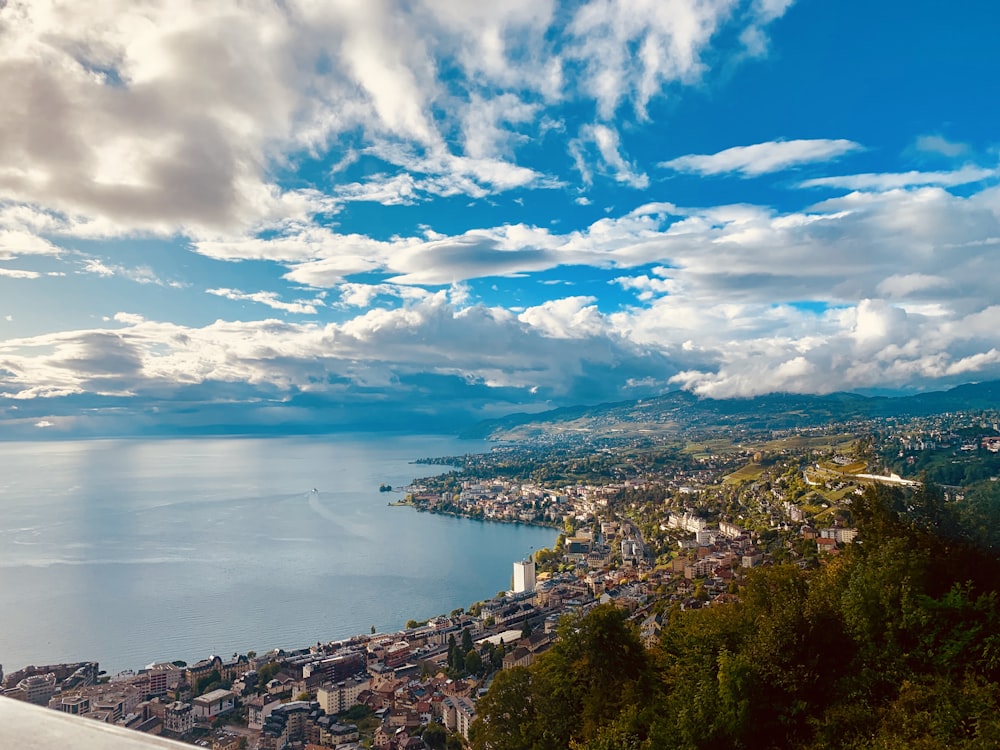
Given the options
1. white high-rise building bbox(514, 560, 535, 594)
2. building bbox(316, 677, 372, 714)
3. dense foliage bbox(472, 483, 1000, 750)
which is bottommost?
white high-rise building bbox(514, 560, 535, 594)

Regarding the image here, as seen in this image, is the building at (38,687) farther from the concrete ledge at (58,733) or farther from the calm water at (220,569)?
the concrete ledge at (58,733)

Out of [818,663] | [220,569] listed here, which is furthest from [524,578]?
[818,663]

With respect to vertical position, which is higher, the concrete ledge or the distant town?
the concrete ledge

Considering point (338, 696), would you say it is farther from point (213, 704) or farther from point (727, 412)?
point (727, 412)

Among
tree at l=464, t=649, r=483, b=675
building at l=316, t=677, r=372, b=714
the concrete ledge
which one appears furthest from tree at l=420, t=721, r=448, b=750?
the concrete ledge

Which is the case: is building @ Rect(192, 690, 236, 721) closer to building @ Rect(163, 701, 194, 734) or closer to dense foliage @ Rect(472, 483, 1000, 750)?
building @ Rect(163, 701, 194, 734)

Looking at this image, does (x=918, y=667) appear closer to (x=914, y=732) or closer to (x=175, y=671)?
(x=914, y=732)
